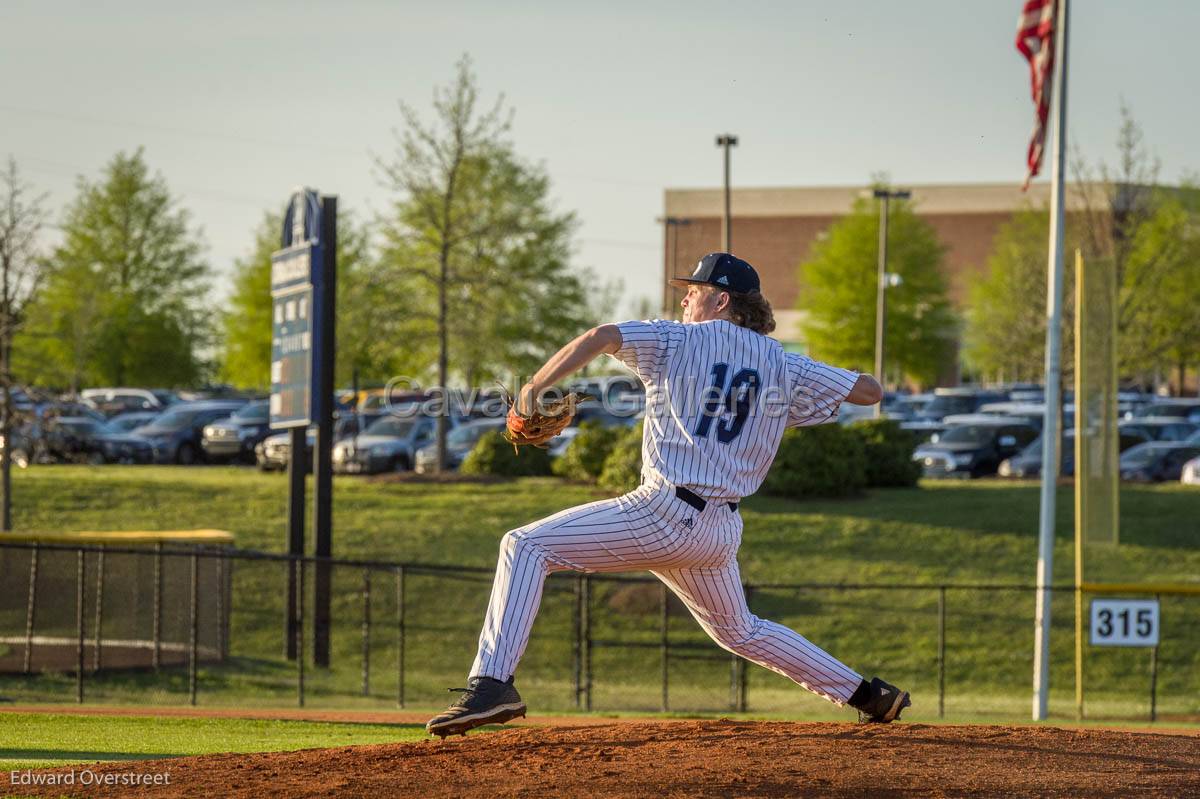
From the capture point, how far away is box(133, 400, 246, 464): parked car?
1459 inches

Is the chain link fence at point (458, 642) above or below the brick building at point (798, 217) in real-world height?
below

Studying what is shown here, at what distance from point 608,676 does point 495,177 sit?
55.8 feet

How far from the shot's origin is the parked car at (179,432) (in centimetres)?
3706

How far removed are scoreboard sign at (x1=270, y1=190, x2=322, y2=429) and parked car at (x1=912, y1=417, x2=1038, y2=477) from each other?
1840 centimetres

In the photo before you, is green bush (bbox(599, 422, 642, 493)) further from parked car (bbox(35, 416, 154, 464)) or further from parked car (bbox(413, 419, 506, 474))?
parked car (bbox(35, 416, 154, 464))

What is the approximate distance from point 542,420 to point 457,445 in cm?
3039

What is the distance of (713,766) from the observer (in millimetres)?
6023

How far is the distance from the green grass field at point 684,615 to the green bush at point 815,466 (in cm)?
40

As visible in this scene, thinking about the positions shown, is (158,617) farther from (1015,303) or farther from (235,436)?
(1015,303)

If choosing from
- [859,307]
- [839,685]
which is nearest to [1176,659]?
[839,685]

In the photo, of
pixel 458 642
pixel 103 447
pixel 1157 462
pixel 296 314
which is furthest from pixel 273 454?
pixel 1157 462

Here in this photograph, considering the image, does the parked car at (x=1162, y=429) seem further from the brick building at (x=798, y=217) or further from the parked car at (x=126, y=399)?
the brick building at (x=798, y=217)

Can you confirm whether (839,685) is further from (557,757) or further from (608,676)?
(608,676)

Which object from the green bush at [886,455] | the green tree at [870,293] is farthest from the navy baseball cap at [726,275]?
the green tree at [870,293]
